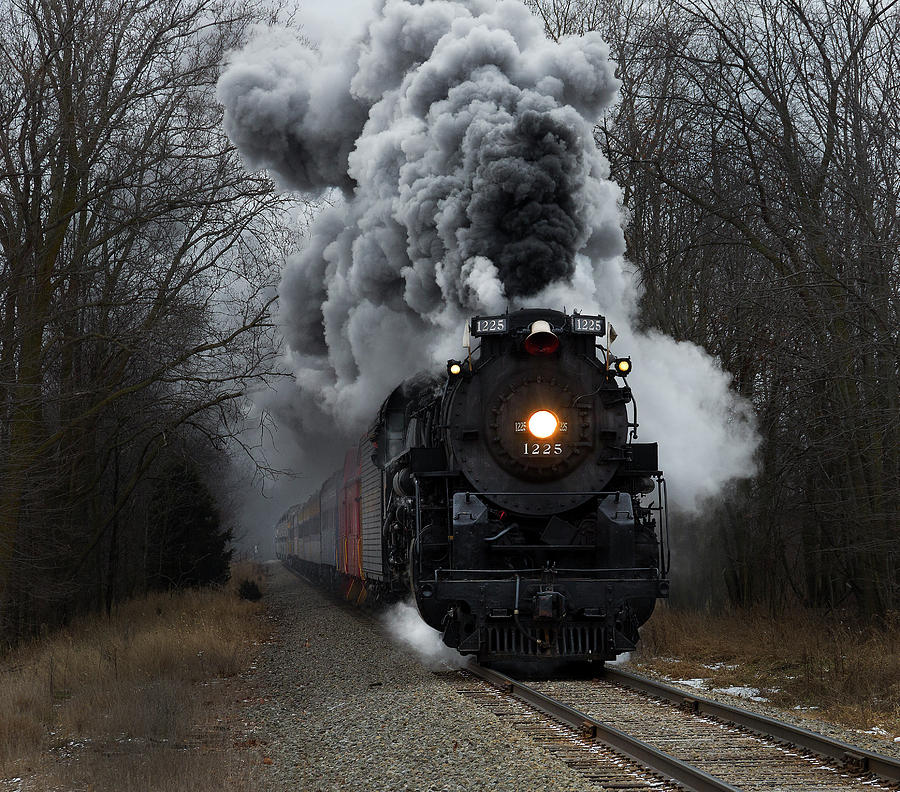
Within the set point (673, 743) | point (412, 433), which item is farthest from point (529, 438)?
point (673, 743)

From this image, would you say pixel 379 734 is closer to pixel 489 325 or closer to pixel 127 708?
pixel 127 708

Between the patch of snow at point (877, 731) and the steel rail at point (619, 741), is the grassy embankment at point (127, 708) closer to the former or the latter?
the steel rail at point (619, 741)

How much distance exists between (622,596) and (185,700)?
143 inches

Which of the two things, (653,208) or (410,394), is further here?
(653,208)

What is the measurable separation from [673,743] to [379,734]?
1.87 meters

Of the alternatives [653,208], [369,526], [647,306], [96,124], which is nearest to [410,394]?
[369,526]

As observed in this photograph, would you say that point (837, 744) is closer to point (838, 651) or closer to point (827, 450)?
point (838, 651)

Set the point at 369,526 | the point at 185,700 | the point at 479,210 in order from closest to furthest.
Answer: the point at 185,700
the point at 479,210
the point at 369,526

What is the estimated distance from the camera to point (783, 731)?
638 centimetres

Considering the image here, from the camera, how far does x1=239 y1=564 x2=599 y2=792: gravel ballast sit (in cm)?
559

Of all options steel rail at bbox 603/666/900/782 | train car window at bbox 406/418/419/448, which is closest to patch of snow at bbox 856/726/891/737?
steel rail at bbox 603/666/900/782

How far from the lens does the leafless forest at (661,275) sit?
37.1 feet

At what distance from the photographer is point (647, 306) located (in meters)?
16.0

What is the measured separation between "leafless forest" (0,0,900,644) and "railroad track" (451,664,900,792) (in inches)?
177
